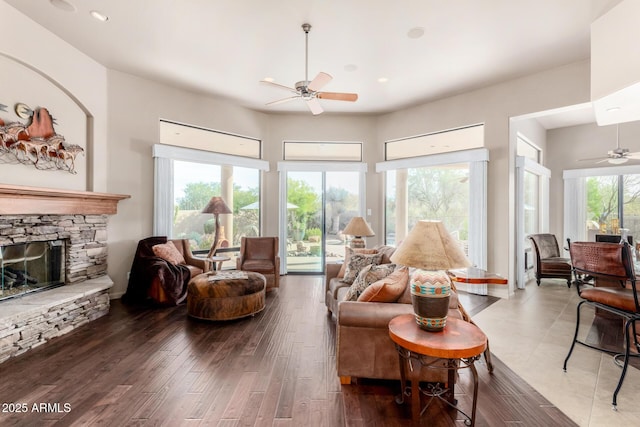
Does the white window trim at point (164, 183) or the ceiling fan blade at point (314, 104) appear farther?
the white window trim at point (164, 183)

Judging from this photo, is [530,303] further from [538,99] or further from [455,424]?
[455,424]

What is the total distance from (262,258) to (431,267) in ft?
12.9

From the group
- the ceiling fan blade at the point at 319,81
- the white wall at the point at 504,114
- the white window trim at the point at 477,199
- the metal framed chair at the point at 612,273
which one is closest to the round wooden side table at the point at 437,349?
the metal framed chair at the point at 612,273

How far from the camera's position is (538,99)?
14.9 feet

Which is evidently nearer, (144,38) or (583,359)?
(583,359)

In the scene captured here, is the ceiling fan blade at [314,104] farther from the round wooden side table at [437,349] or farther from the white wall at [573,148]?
the white wall at [573,148]

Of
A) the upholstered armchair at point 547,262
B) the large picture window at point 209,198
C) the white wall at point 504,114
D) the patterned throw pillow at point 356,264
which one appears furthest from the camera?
the upholstered armchair at point 547,262

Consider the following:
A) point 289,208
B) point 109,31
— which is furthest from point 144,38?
point 289,208

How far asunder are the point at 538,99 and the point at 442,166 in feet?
5.85

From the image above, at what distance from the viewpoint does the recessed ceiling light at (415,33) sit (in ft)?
11.2

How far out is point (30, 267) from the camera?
11.3ft

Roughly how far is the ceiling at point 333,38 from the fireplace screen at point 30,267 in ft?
8.82

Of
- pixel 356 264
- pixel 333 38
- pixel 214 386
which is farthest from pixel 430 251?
pixel 333 38

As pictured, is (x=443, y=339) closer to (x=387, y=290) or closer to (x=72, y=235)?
Result: (x=387, y=290)
